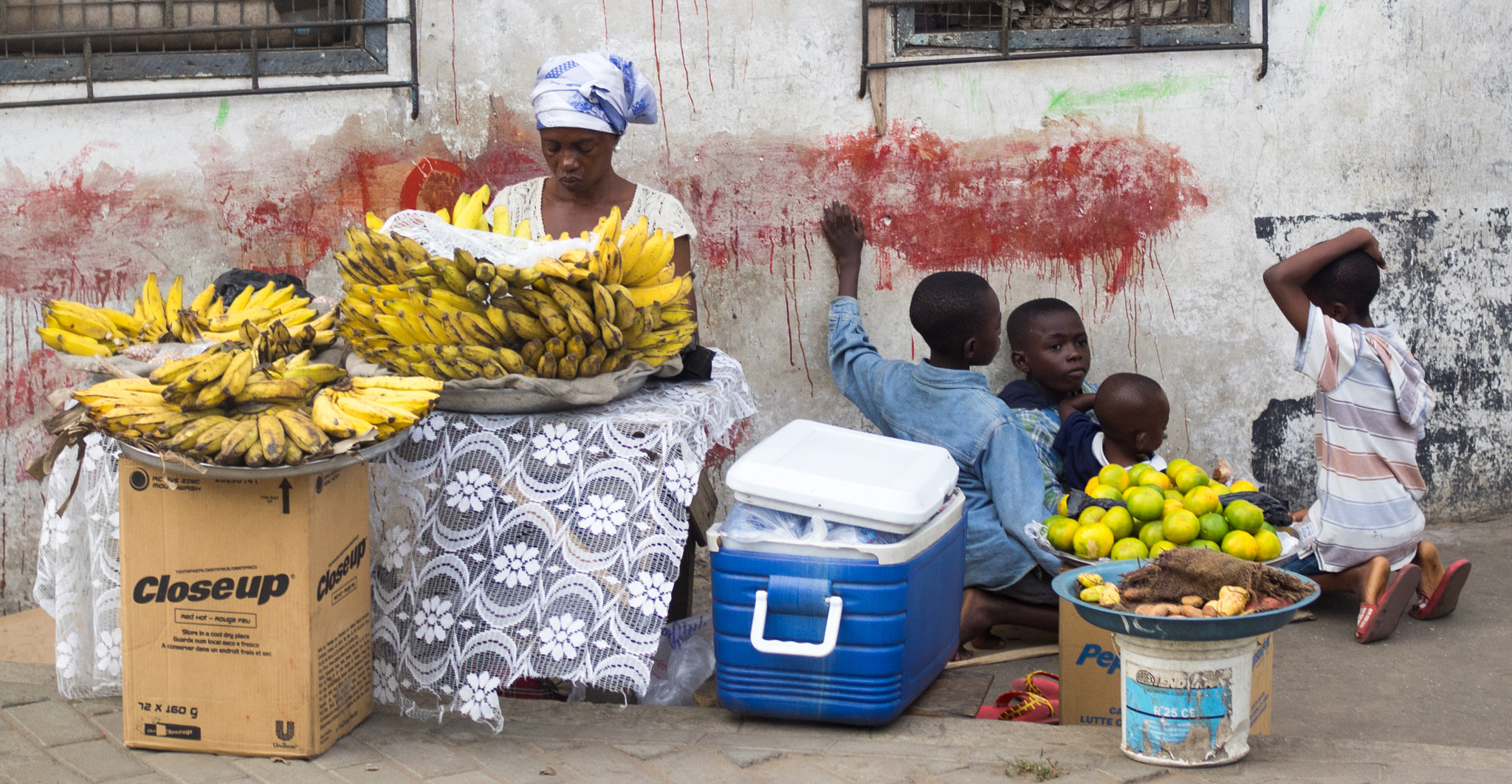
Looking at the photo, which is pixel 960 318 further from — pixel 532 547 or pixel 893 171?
pixel 532 547

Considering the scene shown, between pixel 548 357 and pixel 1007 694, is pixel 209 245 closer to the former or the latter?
pixel 548 357

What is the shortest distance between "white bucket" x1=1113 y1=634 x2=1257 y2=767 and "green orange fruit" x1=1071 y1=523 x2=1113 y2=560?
1.91 ft

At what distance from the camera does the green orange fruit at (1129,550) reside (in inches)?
136

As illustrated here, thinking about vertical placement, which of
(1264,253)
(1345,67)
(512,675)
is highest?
(1345,67)

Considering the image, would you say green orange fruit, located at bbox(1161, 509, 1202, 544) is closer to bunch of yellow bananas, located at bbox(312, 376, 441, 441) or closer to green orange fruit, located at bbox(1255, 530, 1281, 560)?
green orange fruit, located at bbox(1255, 530, 1281, 560)

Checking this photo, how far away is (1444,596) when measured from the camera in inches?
163

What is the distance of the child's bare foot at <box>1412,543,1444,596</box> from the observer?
4.15 metres

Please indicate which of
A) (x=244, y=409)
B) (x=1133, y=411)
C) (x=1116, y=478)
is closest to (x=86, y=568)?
(x=244, y=409)

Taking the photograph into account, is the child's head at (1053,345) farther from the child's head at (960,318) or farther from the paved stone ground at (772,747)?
the paved stone ground at (772,747)

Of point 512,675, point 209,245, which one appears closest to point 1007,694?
point 512,675

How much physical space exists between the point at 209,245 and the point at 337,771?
2.59 m

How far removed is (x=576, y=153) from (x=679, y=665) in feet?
5.21

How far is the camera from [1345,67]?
4.64 metres

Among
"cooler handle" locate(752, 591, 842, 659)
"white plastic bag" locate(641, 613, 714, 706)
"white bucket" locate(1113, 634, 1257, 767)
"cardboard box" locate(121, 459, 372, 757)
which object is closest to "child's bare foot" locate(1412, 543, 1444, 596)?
"white bucket" locate(1113, 634, 1257, 767)
